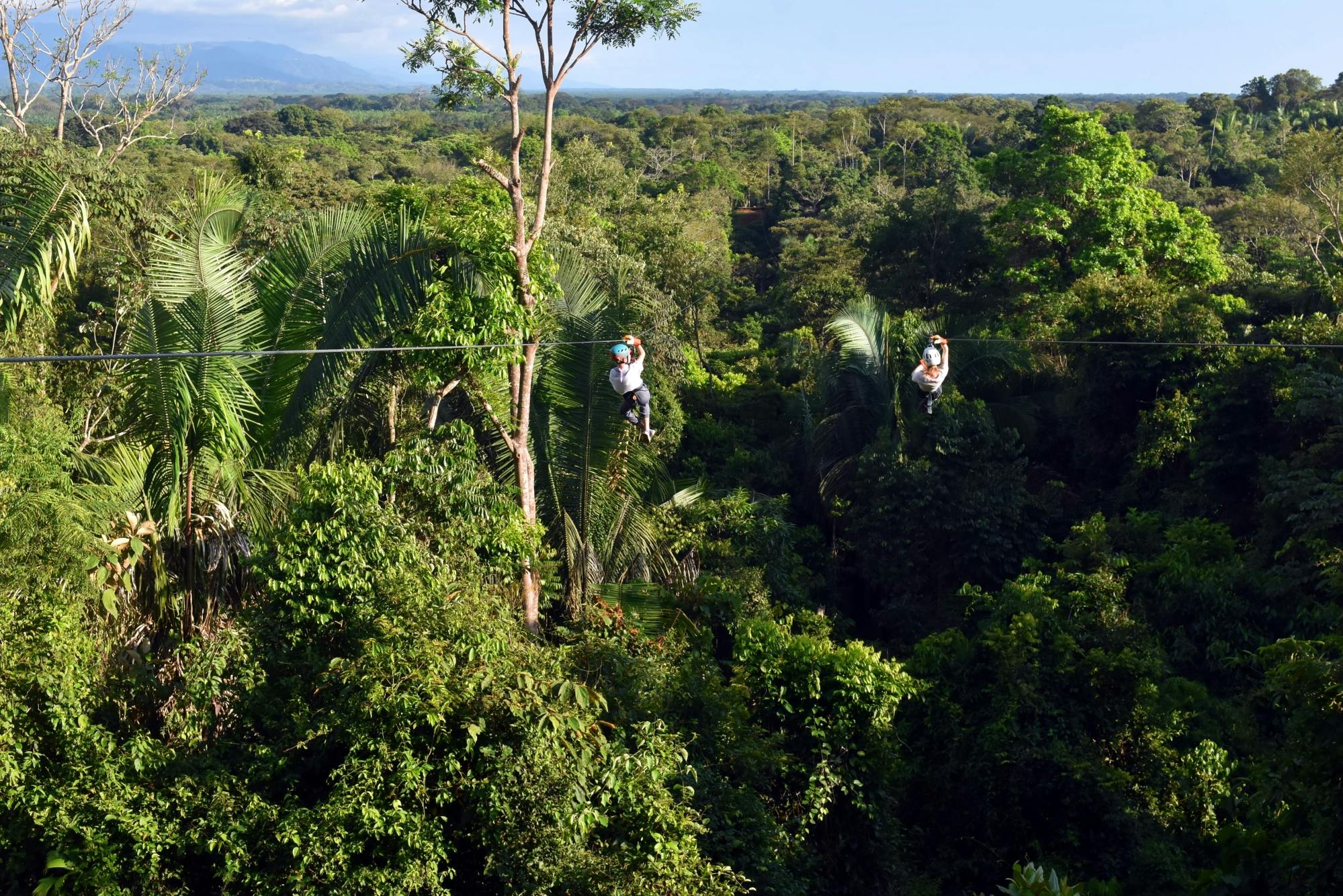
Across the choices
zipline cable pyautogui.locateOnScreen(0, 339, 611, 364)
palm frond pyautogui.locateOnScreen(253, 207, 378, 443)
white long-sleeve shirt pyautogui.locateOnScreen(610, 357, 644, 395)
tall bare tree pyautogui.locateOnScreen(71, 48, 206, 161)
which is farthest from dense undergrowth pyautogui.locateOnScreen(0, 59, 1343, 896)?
tall bare tree pyautogui.locateOnScreen(71, 48, 206, 161)

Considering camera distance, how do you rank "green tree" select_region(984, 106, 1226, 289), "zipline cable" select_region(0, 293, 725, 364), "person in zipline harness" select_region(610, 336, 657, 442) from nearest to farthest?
"zipline cable" select_region(0, 293, 725, 364)
"person in zipline harness" select_region(610, 336, 657, 442)
"green tree" select_region(984, 106, 1226, 289)

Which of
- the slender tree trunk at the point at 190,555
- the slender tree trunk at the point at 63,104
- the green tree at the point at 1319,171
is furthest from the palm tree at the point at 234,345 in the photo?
the green tree at the point at 1319,171

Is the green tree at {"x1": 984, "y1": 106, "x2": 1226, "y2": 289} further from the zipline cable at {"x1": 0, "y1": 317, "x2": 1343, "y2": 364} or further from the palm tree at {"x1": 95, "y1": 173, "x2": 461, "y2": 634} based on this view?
the palm tree at {"x1": 95, "y1": 173, "x2": 461, "y2": 634}

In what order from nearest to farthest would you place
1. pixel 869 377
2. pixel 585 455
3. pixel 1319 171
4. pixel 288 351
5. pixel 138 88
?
pixel 288 351, pixel 585 455, pixel 869 377, pixel 138 88, pixel 1319 171

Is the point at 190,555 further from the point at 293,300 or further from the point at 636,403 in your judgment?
the point at 636,403

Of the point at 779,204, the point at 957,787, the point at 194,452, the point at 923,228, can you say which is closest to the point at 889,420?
the point at 957,787

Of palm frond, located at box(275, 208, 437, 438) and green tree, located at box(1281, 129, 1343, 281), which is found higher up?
green tree, located at box(1281, 129, 1343, 281)

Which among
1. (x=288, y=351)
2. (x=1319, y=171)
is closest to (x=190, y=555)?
(x=288, y=351)

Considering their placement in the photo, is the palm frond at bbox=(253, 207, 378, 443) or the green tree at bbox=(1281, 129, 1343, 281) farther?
the green tree at bbox=(1281, 129, 1343, 281)
